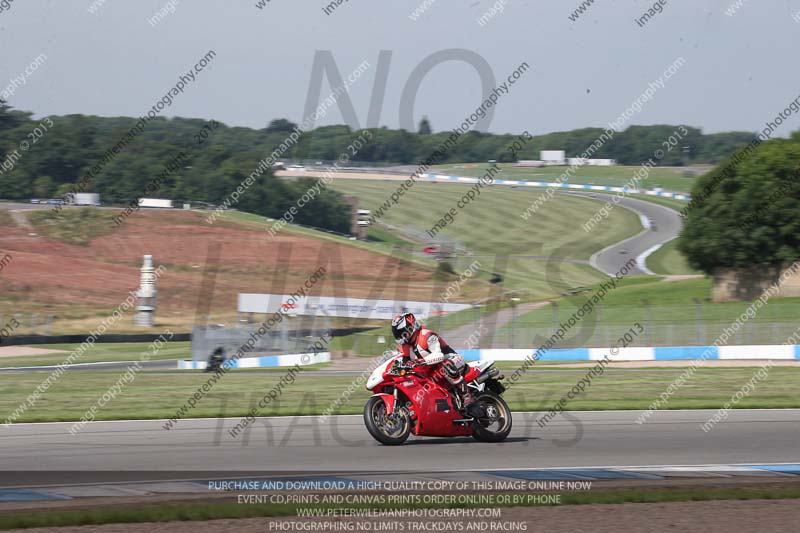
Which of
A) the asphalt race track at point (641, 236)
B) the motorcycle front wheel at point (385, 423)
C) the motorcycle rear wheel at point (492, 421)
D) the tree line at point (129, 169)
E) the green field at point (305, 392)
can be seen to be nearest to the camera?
the motorcycle front wheel at point (385, 423)

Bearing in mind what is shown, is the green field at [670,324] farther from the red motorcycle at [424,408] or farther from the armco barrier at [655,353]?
the red motorcycle at [424,408]

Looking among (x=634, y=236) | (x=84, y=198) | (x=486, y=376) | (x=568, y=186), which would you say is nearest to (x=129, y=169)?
(x=84, y=198)

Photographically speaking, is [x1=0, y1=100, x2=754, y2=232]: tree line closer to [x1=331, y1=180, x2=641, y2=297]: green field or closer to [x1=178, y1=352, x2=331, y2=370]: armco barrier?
[x1=331, y1=180, x2=641, y2=297]: green field

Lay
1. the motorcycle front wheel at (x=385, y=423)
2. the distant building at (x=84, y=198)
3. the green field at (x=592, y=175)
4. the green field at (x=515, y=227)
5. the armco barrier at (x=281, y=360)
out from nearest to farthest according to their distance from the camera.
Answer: the motorcycle front wheel at (x=385, y=423)
the armco barrier at (x=281, y=360)
the green field at (x=515, y=227)
the distant building at (x=84, y=198)
the green field at (x=592, y=175)

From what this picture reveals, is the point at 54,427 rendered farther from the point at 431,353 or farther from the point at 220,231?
the point at 220,231

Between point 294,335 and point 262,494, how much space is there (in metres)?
25.5

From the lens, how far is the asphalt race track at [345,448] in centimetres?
1028

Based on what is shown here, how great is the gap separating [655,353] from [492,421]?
21428 millimetres

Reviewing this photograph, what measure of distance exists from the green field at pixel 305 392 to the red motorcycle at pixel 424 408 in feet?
14.6

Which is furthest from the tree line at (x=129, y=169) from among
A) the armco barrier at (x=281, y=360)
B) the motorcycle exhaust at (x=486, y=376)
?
the motorcycle exhaust at (x=486, y=376)

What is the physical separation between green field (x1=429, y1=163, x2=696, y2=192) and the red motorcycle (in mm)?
83451

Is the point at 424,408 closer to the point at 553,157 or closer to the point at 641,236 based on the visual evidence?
the point at 641,236

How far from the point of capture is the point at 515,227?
71.6 meters

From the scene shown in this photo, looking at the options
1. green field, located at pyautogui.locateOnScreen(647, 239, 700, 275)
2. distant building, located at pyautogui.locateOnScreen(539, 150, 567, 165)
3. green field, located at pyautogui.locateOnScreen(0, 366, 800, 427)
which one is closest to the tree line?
green field, located at pyautogui.locateOnScreen(647, 239, 700, 275)
